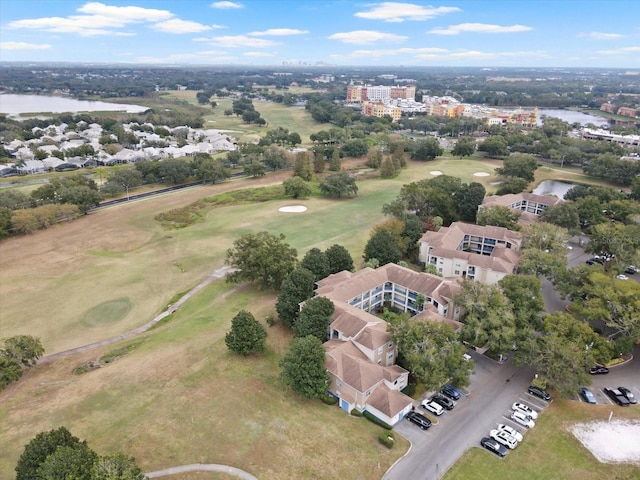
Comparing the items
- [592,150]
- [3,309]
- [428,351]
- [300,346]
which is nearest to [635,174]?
[592,150]

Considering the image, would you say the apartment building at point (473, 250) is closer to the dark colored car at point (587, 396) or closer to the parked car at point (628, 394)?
the dark colored car at point (587, 396)

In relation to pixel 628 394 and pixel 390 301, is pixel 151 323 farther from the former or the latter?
pixel 628 394

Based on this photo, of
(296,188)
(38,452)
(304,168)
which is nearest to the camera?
(38,452)

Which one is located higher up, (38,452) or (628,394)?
(38,452)

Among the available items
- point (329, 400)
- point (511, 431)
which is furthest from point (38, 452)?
point (511, 431)

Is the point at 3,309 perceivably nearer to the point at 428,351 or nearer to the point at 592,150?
the point at 428,351

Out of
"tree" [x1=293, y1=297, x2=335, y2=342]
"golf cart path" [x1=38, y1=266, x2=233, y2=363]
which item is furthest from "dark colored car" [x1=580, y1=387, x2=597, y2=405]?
"golf cart path" [x1=38, y1=266, x2=233, y2=363]

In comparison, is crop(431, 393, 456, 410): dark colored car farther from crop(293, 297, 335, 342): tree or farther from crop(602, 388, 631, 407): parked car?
crop(602, 388, 631, 407): parked car

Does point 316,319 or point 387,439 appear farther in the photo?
point 316,319
